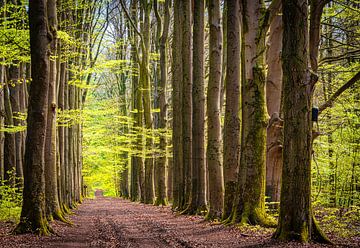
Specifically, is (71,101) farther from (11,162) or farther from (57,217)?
(57,217)

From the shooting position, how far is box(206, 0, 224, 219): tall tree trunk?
1391 cm

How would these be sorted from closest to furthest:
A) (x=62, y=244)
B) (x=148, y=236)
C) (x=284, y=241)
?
(x=284, y=241) < (x=62, y=244) < (x=148, y=236)

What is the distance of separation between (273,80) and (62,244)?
26.4ft

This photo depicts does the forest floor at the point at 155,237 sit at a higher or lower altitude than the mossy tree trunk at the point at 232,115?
lower

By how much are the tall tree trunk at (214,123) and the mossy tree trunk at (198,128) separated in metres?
1.60

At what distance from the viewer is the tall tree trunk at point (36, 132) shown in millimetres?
10281

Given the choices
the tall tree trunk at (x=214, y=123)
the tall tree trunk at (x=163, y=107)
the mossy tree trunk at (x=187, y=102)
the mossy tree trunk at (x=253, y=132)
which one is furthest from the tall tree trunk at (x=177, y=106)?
the mossy tree trunk at (x=253, y=132)

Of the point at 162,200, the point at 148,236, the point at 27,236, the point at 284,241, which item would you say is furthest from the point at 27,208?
the point at 162,200

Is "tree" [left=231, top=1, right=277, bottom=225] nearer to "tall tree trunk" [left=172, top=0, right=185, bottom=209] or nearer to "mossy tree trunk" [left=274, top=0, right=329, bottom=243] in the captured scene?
"mossy tree trunk" [left=274, top=0, right=329, bottom=243]

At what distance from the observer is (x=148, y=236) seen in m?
10.5

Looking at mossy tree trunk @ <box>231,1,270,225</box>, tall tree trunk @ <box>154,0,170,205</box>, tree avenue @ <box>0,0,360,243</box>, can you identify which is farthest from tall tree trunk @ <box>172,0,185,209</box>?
mossy tree trunk @ <box>231,1,270,225</box>

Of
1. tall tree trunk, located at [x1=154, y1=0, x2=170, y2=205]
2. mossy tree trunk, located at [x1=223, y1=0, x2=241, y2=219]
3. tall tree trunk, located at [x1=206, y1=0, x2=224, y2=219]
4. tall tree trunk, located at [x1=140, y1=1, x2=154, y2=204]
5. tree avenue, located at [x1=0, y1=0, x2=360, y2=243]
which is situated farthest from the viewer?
tall tree trunk, located at [x1=140, y1=1, x2=154, y2=204]

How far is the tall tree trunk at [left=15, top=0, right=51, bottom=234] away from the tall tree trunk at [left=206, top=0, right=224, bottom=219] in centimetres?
547

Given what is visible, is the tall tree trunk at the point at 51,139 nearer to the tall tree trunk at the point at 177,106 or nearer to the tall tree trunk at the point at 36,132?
the tall tree trunk at the point at 36,132
